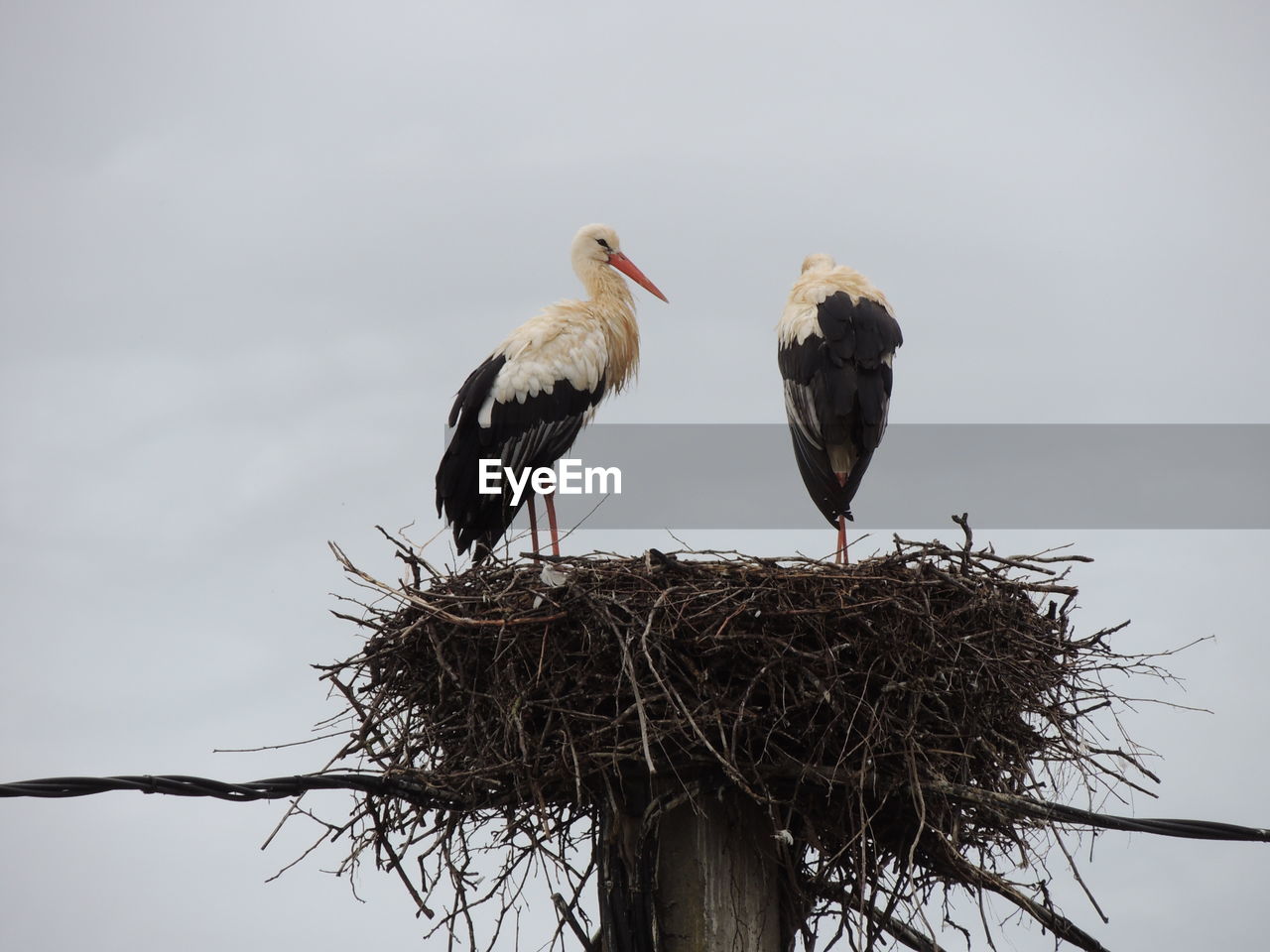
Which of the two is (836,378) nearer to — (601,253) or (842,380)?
(842,380)

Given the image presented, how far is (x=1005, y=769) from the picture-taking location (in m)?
5.38

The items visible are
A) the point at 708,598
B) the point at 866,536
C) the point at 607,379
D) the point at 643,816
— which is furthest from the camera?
the point at 607,379

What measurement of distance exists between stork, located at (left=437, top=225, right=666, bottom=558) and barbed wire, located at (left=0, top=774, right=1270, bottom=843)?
2.60m

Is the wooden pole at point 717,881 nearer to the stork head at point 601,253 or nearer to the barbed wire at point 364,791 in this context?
the barbed wire at point 364,791

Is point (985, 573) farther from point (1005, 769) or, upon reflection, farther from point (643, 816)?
point (643, 816)

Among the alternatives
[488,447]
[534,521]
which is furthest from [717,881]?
[488,447]

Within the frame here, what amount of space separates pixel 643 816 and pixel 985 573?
1.54 m

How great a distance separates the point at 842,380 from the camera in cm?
779

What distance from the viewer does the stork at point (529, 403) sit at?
7.71 meters

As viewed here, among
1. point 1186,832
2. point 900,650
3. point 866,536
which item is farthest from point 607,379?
point 1186,832

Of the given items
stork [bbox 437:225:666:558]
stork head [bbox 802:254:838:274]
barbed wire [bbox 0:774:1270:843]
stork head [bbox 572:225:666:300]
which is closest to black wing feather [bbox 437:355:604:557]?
stork [bbox 437:225:666:558]

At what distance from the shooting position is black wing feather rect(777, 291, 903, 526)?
7.80 metres

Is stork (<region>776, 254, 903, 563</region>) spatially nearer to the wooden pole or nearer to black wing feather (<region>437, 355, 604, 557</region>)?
black wing feather (<region>437, 355, 604, 557</region>)

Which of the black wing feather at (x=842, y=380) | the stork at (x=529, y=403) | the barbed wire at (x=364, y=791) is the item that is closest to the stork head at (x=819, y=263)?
the black wing feather at (x=842, y=380)
